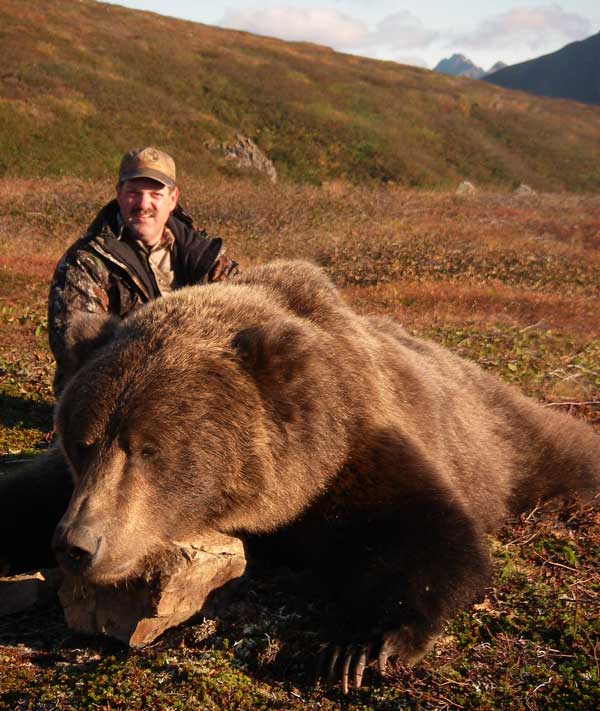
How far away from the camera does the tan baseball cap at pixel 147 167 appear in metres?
6.40

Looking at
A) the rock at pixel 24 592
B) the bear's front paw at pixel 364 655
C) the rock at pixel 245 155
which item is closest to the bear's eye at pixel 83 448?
the rock at pixel 24 592

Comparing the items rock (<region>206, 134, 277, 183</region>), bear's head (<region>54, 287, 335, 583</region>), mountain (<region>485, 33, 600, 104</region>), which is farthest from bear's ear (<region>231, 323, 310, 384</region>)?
mountain (<region>485, 33, 600, 104</region>)

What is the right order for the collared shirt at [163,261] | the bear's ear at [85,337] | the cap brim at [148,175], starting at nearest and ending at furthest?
1. the bear's ear at [85,337]
2. the cap brim at [148,175]
3. the collared shirt at [163,261]

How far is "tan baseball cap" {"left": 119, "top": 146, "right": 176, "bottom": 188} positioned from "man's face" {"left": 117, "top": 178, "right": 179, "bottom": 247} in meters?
0.06

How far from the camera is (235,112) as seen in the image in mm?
45906

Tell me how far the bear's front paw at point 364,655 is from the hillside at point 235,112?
104ft

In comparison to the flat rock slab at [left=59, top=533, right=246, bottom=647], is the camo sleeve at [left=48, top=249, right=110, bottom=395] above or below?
above

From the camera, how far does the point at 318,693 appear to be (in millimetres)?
3025

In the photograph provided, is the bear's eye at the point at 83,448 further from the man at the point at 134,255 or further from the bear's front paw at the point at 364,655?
the man at the point at 134,255

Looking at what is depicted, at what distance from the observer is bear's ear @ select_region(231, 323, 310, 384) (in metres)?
3.57

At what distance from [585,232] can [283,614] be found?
2359cm

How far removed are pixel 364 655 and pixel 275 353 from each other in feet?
4.40

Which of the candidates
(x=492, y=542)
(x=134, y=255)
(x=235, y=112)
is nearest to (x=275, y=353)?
(x=492, y=542)

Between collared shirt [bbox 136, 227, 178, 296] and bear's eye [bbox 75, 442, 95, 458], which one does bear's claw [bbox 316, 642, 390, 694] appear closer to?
bear's eye [bbox 75, 442, 95, 458]
